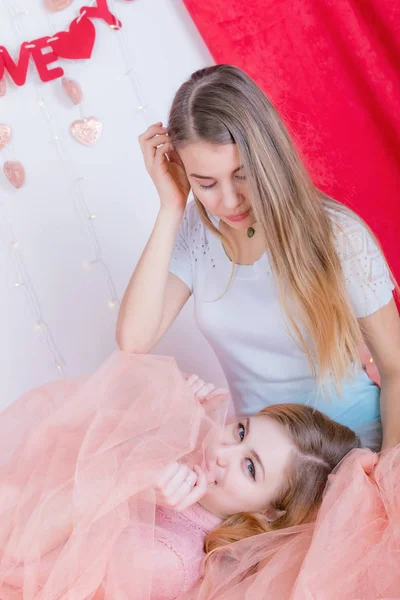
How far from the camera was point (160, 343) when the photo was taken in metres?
2.41

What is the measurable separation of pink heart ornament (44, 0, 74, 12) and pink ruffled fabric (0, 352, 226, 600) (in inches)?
46.5

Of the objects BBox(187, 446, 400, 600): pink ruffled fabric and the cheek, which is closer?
BBox(187, 446, 400, 600): pink ruffled fabric

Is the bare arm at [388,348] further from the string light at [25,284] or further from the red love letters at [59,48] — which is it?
the red love letters at [59,48]

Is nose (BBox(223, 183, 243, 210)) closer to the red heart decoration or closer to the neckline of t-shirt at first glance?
the neckline of t-shirt

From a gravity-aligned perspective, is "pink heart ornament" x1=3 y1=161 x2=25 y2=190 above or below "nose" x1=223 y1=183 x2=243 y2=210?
above

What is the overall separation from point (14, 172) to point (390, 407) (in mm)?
1272

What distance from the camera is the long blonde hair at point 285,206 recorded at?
1511mm

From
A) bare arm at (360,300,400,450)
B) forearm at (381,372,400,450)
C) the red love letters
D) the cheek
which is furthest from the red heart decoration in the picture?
forearm at (381,372,400,450)

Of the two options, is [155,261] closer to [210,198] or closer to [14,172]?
[210,198]

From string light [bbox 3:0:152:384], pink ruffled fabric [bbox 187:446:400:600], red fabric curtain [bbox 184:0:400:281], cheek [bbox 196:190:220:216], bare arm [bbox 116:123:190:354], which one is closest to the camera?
pink ruffled fabric [bbox 187:446:400:600]

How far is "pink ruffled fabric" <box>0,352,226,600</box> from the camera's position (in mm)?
1283

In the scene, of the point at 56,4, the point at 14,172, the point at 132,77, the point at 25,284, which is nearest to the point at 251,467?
the point at 25,284

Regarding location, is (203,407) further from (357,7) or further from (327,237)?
(357,7)

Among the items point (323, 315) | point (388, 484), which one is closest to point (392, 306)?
point (323, 315)
